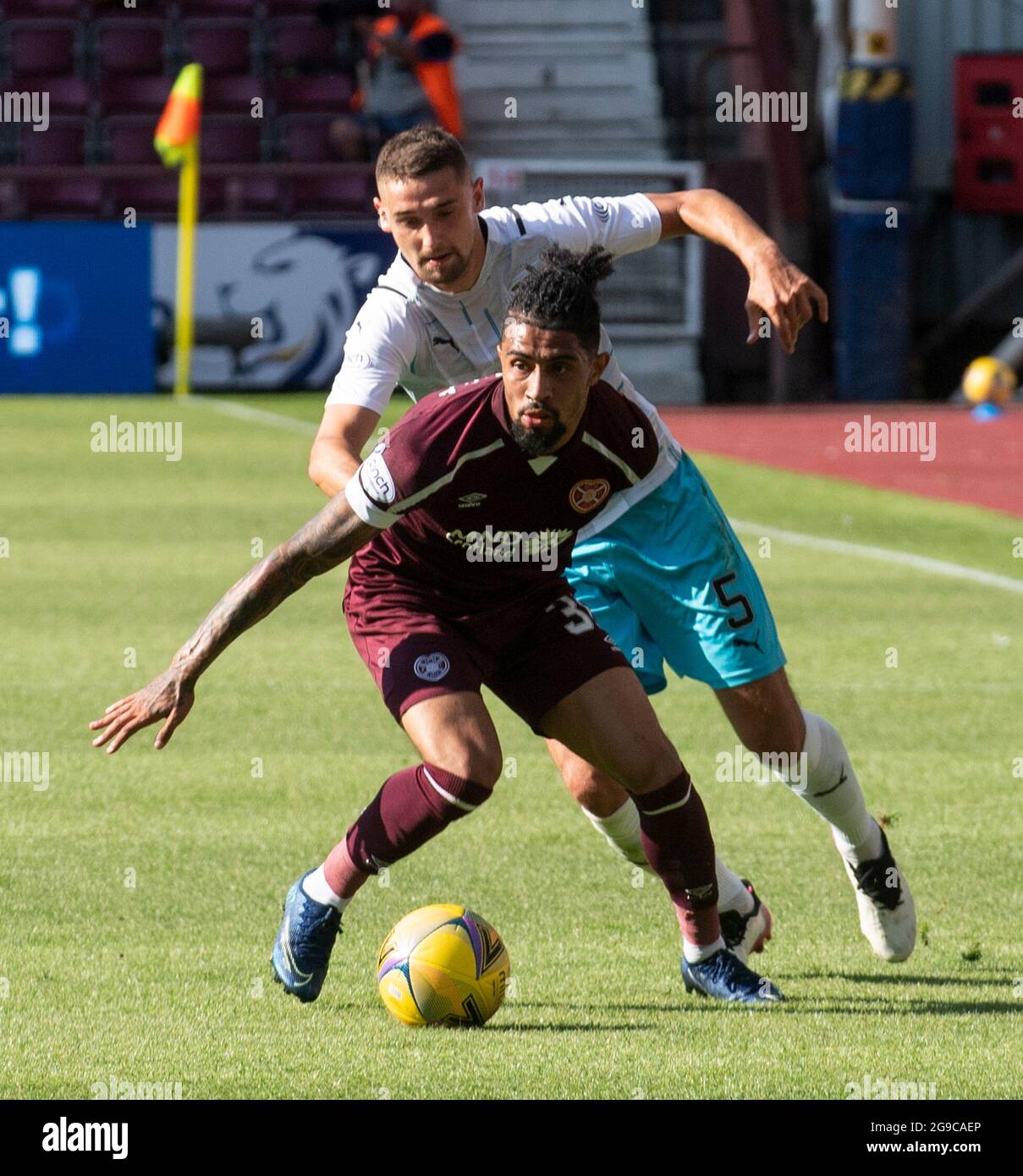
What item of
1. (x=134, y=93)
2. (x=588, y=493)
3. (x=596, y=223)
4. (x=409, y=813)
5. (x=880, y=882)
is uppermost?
(x=596, y=223)

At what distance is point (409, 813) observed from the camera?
5.19 metres

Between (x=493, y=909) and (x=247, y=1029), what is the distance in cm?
137

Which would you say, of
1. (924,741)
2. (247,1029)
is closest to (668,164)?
(924,741)

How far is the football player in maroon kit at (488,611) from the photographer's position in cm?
507

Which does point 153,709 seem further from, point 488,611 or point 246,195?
point 246,195

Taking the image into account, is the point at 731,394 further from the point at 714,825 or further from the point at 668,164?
the point at 714,825

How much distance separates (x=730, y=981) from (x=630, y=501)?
132 cm

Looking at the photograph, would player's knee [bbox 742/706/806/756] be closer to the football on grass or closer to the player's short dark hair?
the football on grass

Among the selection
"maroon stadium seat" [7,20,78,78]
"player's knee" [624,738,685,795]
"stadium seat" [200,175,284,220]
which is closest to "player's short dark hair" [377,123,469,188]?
"player's knee" [624,738,685,795]

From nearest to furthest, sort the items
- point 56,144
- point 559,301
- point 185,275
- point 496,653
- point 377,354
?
point 559,301
point 496,653
point 377,354
point 185,275
point 56,144

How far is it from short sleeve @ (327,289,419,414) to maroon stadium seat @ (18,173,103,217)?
2118 centimetres

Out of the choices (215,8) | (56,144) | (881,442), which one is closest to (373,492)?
(881,442)

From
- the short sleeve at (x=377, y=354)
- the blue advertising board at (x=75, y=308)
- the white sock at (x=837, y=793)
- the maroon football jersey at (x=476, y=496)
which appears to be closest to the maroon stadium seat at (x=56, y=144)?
the blue advertising board at (x=75, y=308)

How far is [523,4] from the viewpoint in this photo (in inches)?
1141
